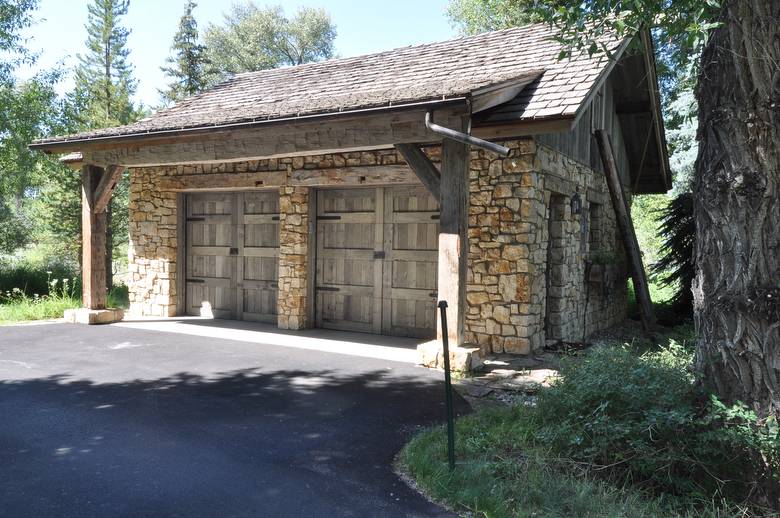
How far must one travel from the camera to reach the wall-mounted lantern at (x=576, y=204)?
7.98 metres

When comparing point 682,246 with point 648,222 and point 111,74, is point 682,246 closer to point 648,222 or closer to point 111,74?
point 648,222

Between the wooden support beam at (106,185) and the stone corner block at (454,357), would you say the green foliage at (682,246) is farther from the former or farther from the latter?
the wooden support beam at (106,185)

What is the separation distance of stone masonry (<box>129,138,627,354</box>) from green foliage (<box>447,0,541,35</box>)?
12541 millimetres

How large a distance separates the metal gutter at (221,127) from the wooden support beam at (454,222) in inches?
22.3

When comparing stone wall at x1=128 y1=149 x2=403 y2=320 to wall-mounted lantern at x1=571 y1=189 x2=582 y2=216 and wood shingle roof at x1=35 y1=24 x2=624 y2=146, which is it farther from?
wall-mounted lantern at x1=571 y1=189 x2=582 y2=216

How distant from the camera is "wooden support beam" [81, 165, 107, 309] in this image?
871 cm

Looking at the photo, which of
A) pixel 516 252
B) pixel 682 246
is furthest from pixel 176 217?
pixel 682 246

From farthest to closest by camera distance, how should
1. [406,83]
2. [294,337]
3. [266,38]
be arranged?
[266,38] < [406,83] < [294,337]

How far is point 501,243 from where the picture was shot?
6758mm

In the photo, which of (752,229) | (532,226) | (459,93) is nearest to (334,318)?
(532,226)

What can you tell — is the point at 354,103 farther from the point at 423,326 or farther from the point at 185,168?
the point at 185,168

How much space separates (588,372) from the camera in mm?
3914

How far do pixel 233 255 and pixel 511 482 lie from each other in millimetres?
7030

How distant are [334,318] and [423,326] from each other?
1.46 meters
